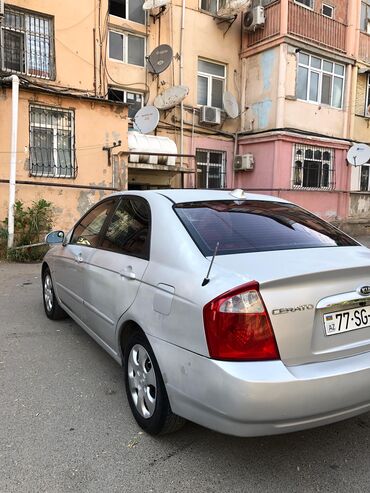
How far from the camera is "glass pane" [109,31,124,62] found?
503 inches

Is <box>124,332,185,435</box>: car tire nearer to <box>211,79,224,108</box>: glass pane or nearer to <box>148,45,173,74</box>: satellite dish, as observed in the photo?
<box>148,45,173,74</box>: satellite dish

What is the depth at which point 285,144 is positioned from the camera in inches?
562

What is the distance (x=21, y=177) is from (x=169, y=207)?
8.08m

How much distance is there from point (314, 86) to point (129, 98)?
6554 millimetres

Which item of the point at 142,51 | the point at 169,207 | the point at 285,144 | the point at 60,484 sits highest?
the point at 142,51

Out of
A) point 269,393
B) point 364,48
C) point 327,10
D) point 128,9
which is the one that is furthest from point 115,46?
point 269,393

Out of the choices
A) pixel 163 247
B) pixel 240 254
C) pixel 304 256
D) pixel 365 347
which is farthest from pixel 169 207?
pixel 365 347

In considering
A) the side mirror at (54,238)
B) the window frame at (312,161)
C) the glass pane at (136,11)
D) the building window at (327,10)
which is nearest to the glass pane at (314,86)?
the window frame at (312,161)

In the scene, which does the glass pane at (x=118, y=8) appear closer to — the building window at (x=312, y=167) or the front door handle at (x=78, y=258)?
the building window at (x=312, y=167)

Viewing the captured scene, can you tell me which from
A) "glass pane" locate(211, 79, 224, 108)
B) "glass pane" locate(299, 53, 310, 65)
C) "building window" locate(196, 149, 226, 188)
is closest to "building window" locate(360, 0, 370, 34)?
"glass pane" locate(299, 53, 310, 65)

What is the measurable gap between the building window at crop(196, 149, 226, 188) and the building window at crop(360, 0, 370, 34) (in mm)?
7823

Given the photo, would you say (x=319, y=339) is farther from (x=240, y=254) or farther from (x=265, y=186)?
(x=265, y=186)

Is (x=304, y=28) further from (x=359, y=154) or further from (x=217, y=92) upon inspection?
(x=359, y=154)

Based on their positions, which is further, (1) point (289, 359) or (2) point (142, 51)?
(2) point (142, 51)
